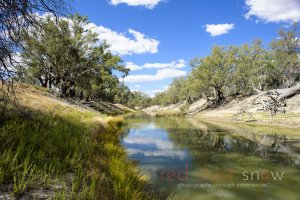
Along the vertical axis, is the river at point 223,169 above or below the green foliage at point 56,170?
A: below

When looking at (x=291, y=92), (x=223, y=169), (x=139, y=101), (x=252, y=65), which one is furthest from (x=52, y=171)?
(x=139, y=101)

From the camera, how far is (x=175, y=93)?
133125mm

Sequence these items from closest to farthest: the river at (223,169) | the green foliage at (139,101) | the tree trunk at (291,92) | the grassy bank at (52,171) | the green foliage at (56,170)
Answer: the grassy bank at (52,171) → the green foliage at (56,170) → the river at (223,169) → the tree trunk at (291,92) → the green foliage at (139,101)

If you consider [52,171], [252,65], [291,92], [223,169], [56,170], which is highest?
[252,65]

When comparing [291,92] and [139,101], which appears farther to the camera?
[139,101]

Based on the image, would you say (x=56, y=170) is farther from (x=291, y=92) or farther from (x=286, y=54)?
(x=286, y=54)

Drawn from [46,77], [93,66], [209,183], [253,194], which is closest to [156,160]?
[209,183]

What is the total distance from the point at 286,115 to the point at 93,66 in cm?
2764

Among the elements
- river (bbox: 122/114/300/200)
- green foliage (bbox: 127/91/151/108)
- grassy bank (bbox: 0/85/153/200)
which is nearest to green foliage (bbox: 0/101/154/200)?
grassy bank (bbox: 0/85/153/200)

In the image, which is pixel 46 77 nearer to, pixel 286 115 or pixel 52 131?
pixel 286 115

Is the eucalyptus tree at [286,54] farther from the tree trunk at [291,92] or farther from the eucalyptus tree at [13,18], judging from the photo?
the eucalyptus tree at [13,18]

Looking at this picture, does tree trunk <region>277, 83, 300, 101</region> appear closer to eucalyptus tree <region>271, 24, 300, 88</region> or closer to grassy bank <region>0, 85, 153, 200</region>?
grassy bank <region>0, 85, 153, 200</region>

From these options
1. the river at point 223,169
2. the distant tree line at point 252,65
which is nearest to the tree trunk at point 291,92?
the river at point 223,169

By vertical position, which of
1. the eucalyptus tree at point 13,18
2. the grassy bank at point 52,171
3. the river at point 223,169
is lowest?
the river at point 223,169
